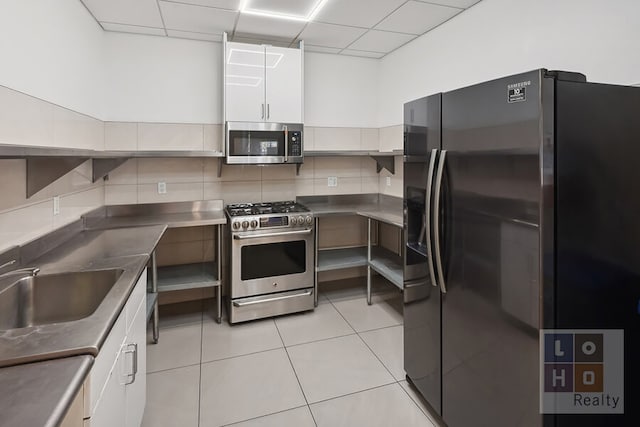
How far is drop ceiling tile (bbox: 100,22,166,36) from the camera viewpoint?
2699 mm

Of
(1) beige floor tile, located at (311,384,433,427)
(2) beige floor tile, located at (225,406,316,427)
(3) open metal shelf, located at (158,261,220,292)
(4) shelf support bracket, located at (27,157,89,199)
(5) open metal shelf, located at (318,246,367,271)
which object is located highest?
(4) shelf support bracket, located at (27,157,89,199)

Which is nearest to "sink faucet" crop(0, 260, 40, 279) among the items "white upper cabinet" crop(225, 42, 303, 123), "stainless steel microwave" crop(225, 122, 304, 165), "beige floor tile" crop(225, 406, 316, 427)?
"beige floor tile" crop(225, 406, 316, 427)

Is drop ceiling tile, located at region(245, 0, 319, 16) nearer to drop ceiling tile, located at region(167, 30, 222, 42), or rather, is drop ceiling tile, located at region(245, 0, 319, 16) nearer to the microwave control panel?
drop ceiling tile, located at region(167, 30, 222, 42)

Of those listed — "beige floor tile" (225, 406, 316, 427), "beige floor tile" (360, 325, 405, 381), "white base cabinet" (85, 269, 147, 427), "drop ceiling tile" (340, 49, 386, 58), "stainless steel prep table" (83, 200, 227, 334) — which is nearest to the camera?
"white base cabinet" (85, 269, 147, 427)

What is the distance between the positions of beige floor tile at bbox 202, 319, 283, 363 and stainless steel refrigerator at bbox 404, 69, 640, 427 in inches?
54.9

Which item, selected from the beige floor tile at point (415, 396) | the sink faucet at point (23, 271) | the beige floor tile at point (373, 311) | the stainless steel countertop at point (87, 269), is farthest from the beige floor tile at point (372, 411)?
the sink faucet at point (23, 271)

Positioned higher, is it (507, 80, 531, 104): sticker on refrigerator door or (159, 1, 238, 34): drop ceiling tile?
(159, 1, 238, 34): drop ceiling tile

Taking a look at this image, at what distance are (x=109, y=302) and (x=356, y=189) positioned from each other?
283 cm

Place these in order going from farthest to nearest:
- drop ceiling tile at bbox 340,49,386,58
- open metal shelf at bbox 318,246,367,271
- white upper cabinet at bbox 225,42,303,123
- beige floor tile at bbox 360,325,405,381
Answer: drop ceiling tile at bbox 340,49,386,58, open metal shelf at bbox 318,246,367,271, white upper cabinet at bbox 225,42,303,123, beige floor tile at bbox 360,325,405,381

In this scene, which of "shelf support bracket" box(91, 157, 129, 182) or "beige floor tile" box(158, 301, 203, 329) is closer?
"shelf support bracket" box(91, 157, 129, 182)

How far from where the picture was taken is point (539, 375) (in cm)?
123

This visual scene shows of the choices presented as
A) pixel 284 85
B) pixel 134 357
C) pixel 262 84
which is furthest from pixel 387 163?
pixel 134 357

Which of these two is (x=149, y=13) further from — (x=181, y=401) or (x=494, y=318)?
(x=494, y=318)

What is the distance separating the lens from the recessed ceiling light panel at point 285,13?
240 cm
